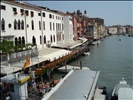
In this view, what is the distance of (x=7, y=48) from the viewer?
14.0 metres

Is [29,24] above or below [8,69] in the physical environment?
above

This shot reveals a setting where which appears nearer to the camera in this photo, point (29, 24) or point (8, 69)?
point (8, 69)

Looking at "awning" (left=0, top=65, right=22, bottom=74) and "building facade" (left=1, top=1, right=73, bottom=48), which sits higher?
"building facade" (left=1, top=1, right=73, bottom=48)

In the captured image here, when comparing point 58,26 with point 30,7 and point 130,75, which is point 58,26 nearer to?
point 30,7

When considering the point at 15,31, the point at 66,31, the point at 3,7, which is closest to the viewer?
the point at 3,7

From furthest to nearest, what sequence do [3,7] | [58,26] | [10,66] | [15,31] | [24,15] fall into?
[58,26] < [24,15] < [15,31] < [3,7] < [10,66]

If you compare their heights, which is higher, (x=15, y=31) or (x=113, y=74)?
(x=15, y=31)

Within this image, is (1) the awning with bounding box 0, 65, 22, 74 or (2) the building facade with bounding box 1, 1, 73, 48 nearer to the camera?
(1) the awning with bounding box 0, 65, 22, 74

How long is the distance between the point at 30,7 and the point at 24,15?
1.62m

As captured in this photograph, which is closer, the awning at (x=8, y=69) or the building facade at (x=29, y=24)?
the awning at (x=8, y=69)

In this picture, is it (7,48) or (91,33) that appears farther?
(91,33)

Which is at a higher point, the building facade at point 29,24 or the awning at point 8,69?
the building facade at point 29,24

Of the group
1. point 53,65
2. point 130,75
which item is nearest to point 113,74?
point 130,75

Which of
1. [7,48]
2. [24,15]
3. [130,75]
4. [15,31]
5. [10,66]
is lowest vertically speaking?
[130,75]
